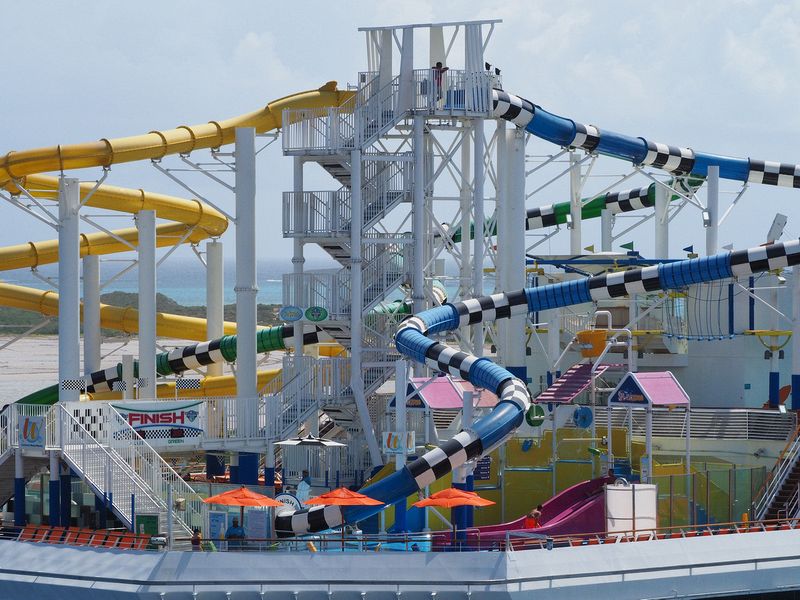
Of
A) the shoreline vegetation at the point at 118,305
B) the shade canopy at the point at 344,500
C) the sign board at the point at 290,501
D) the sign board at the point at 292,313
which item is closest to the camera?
the shade canopy at the point at 344,500

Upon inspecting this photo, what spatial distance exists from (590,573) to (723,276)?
12.9 meters

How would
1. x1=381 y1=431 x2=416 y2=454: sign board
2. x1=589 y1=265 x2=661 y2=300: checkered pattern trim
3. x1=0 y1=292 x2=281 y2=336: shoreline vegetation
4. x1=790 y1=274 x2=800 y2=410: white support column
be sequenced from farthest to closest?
1. x1=0 y1=292 x2=281 y2=336: shoreline vegetation
2. x1=589 y1=265 x2=661 y2=300: checkered pattern trim
3. x1=790 y1=274 x2=800 y2=410: white support column
4. x1=381 y1=431 x2=416 y2=454: sign board

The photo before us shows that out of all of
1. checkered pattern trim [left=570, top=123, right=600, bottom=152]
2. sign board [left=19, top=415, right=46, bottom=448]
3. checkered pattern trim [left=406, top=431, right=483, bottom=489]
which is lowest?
checkered pattern trim [left=406, top=431, right=483, bottom=489]

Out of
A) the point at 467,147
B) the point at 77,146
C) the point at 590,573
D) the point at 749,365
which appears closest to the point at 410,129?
the point at 467,147

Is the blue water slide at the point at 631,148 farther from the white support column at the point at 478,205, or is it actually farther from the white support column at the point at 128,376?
the white support column at the point at 128,376

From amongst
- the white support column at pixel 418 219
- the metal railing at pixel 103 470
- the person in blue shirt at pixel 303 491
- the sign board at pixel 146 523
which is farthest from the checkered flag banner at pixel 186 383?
the sign board at pixel 146 523

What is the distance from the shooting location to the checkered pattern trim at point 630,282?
44.0 metres

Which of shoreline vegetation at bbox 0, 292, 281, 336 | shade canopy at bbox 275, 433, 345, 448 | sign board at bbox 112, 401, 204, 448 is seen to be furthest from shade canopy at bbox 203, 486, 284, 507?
shoreline vegetation at bbox 0, 292, 281, 336

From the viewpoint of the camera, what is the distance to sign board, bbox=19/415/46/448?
3728 centimetres

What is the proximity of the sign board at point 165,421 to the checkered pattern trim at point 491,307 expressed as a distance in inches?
292

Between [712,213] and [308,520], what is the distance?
20102mm

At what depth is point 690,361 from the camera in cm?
4969

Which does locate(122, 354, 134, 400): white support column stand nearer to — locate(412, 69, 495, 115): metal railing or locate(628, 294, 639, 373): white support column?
locate(412, 69, 495, 115): metal railing

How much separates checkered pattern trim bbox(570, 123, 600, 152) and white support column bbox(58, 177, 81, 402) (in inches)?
608
